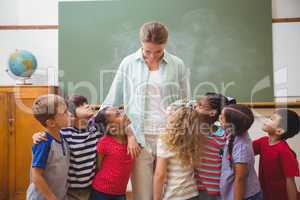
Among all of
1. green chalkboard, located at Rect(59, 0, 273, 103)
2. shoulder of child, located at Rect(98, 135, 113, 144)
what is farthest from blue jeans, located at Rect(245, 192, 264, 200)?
green chalkboard, located at Rect(59, 0, 273, 103)

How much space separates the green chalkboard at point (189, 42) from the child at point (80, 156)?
5.52ft

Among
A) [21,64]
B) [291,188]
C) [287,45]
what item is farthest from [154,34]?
[287,45]

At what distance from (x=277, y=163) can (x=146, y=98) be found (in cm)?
90

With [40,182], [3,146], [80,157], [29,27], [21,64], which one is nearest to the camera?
[40,182]

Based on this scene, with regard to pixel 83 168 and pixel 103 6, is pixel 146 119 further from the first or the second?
pixel 103 6

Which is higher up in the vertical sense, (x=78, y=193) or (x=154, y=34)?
(x=154, y=34)

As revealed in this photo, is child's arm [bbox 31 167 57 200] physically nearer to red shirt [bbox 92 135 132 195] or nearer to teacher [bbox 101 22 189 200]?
red shirt [bbox 92 135 132 195]

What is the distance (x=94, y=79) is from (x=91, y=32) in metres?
0.54

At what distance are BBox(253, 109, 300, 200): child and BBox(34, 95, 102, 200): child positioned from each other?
104 centimetres

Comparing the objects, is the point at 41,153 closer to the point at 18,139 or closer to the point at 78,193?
the point at 78,193

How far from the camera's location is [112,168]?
6.35ft

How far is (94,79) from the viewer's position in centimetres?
371

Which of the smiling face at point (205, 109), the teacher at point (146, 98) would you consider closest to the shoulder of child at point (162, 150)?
the teacher at point (146, 98)

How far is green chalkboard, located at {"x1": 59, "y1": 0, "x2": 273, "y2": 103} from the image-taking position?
3611mm
